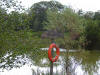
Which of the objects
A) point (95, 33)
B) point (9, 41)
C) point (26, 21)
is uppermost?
point (26, 21)

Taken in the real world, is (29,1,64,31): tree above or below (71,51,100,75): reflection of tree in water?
above

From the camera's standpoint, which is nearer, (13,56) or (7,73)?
(13,56)

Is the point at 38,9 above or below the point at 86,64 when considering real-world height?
above

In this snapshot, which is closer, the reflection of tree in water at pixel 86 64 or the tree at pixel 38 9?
the tree at pixel 38 9

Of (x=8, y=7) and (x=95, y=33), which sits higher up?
(x=8, y=7)

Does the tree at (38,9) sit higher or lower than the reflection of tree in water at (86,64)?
higher

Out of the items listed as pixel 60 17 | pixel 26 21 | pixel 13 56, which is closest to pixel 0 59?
pixel 13 56

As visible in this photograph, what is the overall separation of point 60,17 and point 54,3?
→ 6.09 ft

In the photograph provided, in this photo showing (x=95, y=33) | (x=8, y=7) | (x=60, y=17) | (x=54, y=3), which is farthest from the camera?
(x=95, y=33)

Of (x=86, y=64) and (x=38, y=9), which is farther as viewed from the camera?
(x=38, y=9)

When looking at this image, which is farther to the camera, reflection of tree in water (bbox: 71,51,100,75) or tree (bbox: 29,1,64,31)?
reflection of tree in water (bbox: 71,51,100,75)

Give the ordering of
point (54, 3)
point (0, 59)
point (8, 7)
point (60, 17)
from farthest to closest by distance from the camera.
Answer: point (60, 17)
point (54, 3)
point (8, 7)
point (0, 59)

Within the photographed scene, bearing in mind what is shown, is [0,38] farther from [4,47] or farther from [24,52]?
[24,52]

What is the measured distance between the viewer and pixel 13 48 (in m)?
5.61
